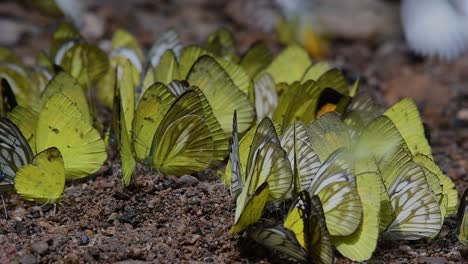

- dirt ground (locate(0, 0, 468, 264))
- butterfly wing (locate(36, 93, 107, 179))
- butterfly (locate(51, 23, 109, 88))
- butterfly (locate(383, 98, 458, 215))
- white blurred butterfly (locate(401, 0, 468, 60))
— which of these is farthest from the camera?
white blurred butterfly (locate(401, 0, 468, 60))

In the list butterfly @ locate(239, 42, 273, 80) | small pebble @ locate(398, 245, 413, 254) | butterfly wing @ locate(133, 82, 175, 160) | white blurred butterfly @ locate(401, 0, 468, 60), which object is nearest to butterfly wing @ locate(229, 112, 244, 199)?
butterfly wing @ locate(133, 82, 175, 160)

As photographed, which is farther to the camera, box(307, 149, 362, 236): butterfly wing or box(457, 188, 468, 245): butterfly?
box(457, 188, 468, 245): butterfly

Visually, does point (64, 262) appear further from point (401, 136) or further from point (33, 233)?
point (401, 136)

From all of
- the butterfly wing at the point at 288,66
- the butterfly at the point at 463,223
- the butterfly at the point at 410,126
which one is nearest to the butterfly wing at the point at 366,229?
the butterfly at the point at 463,223

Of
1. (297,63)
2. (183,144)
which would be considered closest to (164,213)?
(183,144)

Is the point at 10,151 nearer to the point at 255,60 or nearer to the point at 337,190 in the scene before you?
the point at 337,190

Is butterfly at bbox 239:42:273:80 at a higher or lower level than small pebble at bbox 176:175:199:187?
higher

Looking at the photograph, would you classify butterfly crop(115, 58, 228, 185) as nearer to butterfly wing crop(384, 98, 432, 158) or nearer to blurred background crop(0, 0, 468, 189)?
butterfly wing crop(384, 98, 432, 158)
